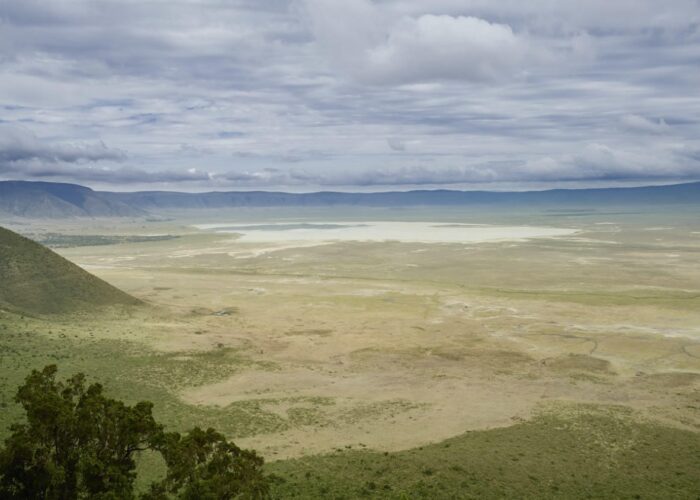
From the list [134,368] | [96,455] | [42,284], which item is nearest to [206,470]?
[96,455]

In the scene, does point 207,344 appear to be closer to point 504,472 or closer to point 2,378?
point 2,378

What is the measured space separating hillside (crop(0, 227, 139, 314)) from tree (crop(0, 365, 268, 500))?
55.2 meters

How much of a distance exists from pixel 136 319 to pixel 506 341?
138 ft

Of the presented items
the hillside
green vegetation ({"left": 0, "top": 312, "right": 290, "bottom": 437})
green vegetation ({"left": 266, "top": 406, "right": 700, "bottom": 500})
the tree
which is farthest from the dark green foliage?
the hillside

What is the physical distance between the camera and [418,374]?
53469 millimetres

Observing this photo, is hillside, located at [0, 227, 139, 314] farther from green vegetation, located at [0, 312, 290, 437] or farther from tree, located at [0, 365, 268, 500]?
tree, located at [0, 365, 268, 500]

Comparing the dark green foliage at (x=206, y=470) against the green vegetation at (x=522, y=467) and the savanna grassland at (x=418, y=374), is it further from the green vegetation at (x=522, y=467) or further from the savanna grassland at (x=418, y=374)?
the savanna grassland at (x=418, y=374)

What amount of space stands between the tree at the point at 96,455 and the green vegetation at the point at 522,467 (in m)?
9.59

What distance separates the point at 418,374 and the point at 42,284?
49.9 m

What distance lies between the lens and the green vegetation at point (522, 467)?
98.8 ft

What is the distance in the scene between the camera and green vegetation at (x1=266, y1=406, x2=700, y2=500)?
1185 inches

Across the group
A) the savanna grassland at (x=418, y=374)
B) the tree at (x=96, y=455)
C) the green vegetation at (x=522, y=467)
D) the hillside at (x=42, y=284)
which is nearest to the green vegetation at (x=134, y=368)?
the savanna grassland at (x=418, y=374)

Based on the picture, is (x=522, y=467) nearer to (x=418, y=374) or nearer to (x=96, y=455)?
(x=418, y=374)

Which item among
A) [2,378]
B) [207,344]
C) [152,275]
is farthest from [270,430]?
[152,275]
